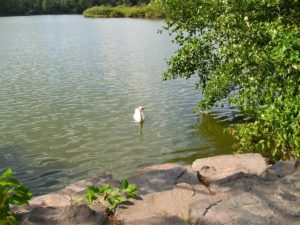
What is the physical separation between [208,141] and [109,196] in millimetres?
12717

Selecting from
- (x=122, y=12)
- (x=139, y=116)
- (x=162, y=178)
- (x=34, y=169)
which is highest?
(x=162, y=178)

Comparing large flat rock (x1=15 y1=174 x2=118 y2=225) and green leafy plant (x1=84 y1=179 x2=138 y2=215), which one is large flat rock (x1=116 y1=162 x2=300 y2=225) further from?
large flat rock (x1=15 y1=174 x2=118 y2=225)

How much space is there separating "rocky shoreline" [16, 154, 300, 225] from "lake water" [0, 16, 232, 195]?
684 cm

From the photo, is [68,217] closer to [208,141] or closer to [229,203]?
[229,203]

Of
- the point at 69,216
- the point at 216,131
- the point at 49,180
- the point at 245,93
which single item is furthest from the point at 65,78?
the point at 69,216

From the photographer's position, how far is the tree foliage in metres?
11.5

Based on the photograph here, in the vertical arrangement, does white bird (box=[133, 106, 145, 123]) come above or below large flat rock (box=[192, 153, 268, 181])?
below

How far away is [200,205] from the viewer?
338 inches

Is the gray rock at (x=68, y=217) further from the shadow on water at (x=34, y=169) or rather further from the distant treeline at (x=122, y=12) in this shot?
the distant treeline at (x=122, y=12)

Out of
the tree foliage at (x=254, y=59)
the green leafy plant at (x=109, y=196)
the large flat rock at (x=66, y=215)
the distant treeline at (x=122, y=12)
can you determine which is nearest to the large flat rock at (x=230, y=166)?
the tree foliage at (x=254, y=59)

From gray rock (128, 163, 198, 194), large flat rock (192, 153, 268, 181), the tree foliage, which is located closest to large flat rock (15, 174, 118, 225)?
gray rock (128, 163, 198, 194)

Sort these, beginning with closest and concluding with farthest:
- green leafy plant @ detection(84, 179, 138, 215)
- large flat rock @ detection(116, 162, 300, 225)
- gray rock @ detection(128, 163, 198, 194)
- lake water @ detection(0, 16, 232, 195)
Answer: large flat rock @ detection(116, 162, 300, 225) < green leafy plant @ detection(84, 179, 138, 215) < gray rock @ detection(128, 163, 198, 194) < lake water @ detection(0, 16, 232, 195)

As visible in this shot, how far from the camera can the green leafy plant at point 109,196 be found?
29.2ft

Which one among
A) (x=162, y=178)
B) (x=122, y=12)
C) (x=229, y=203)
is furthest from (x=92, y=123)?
(x=122, y=12)
